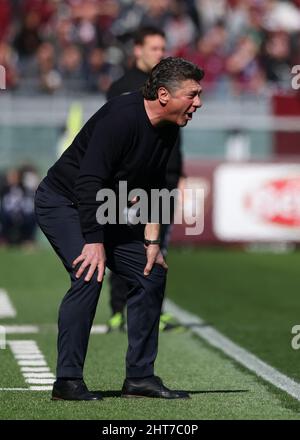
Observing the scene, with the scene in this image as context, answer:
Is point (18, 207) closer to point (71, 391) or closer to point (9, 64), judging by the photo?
point (9, 64)

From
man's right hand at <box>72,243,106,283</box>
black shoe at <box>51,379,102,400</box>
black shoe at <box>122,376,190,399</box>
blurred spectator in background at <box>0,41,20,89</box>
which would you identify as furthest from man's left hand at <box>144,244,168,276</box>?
blurred spectator in background at <box>0,41,20,89</box>

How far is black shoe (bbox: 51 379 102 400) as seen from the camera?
694 cm

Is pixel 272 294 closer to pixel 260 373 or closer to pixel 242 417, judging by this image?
pixel 260 373

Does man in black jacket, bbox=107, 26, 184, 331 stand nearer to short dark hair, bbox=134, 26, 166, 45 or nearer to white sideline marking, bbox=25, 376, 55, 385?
A: short dark hair, bbox=134, 26, 166, 45

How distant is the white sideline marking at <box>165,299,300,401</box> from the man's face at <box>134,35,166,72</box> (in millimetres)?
2278

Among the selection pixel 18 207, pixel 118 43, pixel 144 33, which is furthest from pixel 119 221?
pixel 118 43

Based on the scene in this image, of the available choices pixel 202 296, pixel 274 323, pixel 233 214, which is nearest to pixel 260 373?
pixel 274 323

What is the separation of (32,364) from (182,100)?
9.38 feet

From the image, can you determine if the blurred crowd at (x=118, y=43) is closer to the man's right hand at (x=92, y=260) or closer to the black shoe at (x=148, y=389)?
the black shoe at (x=148, y=389)

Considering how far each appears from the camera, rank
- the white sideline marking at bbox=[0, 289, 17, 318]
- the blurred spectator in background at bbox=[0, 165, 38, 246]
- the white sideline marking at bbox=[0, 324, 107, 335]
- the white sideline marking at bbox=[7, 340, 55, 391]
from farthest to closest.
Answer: the blurred spectator in background at bbox=[0, 165, 38, 246] → the white sideline marking at bbox=[0, 289, 17, 318] → the white sideline marking at bbox=[0, 324, 107, 335] → the white sideline marking at bbox=[7, 340, 55, 391]

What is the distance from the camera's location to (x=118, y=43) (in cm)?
2356

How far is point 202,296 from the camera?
14367 mm

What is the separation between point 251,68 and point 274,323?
1307 centimetres

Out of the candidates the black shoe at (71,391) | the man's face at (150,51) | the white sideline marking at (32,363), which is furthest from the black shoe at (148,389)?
the man's face at (150,51)
